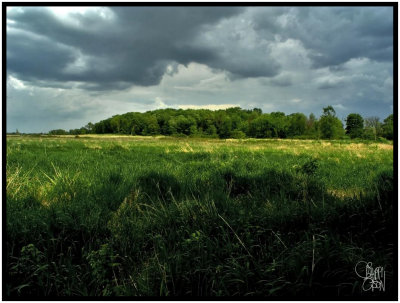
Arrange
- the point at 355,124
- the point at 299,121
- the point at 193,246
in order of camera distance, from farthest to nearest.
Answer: the point at 299,121, the point at 355,124, the point at 193,246

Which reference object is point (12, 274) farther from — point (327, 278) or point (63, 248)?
point (327, 278)

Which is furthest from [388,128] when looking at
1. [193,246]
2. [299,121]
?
[299,121]

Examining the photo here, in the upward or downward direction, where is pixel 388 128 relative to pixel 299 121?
downward

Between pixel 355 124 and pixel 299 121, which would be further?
pixel 299 121

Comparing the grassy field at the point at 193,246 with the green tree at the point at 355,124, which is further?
the green tree at the point at 355,124

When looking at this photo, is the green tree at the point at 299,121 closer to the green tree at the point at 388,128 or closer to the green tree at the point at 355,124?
the green tree at the point at 355,124

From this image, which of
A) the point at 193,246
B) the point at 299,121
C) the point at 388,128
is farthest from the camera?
the point at 299,121


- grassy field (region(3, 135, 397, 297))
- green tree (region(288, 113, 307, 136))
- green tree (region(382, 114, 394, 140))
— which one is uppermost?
green tree (region(288, 113, 307, 136))

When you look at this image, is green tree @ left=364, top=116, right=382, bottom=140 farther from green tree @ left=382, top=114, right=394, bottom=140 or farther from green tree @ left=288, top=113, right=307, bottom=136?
green tree @ left=288, top=113, right=307, bottom=136

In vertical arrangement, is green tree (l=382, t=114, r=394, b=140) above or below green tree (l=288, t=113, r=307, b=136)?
below

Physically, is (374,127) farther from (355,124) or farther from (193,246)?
(193,246)

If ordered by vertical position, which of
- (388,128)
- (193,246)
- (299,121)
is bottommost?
(193,246)

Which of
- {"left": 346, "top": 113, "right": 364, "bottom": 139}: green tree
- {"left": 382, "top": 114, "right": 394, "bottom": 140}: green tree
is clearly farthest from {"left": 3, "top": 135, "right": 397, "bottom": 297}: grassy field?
{"left": 382, "top": 114, "right": 394, "bottom": 140}: green tree

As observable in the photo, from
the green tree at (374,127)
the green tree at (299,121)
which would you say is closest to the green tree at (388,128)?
the green tree at (374,127)
